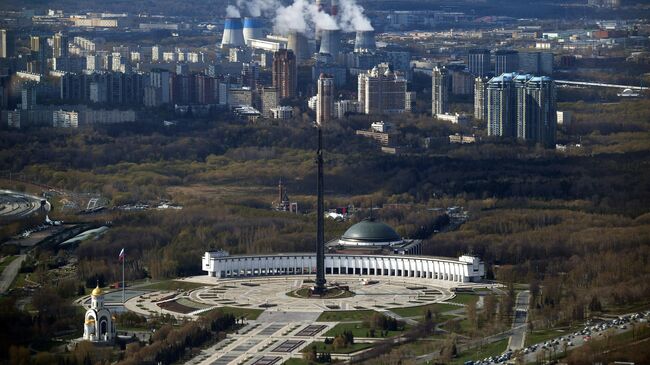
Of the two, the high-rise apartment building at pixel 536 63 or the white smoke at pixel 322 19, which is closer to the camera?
the high-rise apartment building at pixel 536 63

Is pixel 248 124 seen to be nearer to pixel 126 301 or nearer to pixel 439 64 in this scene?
pixel 439 64

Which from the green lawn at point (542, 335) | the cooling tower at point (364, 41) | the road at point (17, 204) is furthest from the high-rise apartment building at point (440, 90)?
the green lawn at point (542, 335)

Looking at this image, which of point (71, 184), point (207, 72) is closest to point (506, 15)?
point (207, 72)

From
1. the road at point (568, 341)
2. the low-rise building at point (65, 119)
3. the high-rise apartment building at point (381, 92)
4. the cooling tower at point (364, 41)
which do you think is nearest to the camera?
the road at point (568, 341)

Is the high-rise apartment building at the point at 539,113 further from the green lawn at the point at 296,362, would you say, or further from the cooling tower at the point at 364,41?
the green lawn at the point at 296,362

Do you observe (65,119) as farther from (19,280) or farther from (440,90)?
(19,280)
